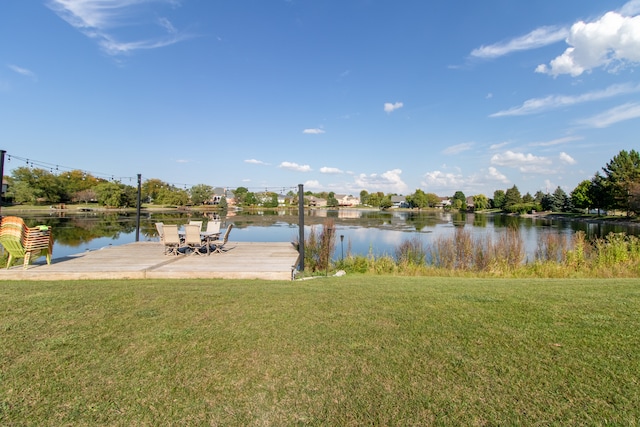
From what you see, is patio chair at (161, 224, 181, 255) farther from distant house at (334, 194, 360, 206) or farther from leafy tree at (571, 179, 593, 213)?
distant house at (334, 194, 360, 206)

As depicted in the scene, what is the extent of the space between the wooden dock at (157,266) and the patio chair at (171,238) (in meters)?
0.25

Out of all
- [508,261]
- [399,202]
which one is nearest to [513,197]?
[399,202]

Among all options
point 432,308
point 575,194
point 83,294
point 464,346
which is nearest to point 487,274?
point 432,308

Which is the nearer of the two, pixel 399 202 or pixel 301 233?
pixel 301 233

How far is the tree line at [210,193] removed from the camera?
39.1 meters

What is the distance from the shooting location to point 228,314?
11.7 feet

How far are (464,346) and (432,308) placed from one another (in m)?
1.03

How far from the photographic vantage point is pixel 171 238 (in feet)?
27.7

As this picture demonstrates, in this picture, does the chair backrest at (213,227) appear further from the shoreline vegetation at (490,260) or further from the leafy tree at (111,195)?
the leafy tree at (111,195)

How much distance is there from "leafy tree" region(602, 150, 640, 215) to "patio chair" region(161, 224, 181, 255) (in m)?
45.7

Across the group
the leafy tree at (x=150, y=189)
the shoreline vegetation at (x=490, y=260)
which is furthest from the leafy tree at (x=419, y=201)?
the shoreline vegetation at (x=490, y=260)

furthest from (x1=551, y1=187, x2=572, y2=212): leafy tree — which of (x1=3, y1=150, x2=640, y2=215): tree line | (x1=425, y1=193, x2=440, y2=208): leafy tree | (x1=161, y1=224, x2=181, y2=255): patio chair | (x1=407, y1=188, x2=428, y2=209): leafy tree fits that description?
(x1=161, y1=224, x2=181, y2=255): patio chair

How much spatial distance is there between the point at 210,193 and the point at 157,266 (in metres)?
66.6

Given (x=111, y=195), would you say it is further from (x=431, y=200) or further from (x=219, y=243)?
(x=431, y=200)
